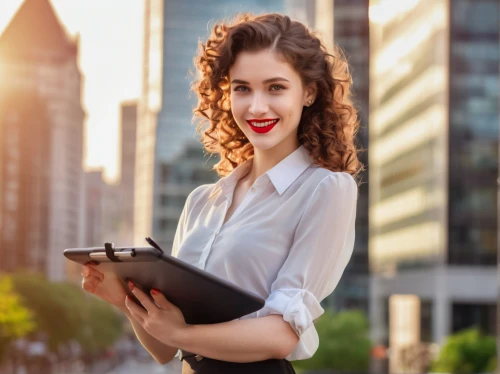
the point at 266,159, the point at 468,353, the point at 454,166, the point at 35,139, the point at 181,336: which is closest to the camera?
the point at 181,336

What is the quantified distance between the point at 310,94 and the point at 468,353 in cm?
5090

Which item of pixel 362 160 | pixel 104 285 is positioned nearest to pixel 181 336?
pixel 104 285

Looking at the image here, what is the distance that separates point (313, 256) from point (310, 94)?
1.46 ft

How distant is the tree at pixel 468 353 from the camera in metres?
50.6

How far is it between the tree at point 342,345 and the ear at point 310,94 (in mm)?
53558

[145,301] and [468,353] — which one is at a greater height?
[145,301]

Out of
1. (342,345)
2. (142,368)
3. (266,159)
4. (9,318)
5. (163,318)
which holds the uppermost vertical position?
(266,159)

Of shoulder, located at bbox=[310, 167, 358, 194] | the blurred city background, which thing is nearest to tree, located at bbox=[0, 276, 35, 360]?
the blurred city background

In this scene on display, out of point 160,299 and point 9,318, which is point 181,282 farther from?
point 9,318

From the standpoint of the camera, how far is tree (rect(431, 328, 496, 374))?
1991 inches

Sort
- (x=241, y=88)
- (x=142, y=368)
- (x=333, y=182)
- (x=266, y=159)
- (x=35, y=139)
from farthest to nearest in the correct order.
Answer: (x=35, y=139), (x=142, y=368), (x=266, y=159), (x=241, y=88), (x=333, y=182)

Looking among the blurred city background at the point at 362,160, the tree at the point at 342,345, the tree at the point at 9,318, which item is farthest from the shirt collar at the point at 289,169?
the tree at the point at 9,318

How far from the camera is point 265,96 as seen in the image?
260 cm

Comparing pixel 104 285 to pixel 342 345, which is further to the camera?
pixel 342 345
